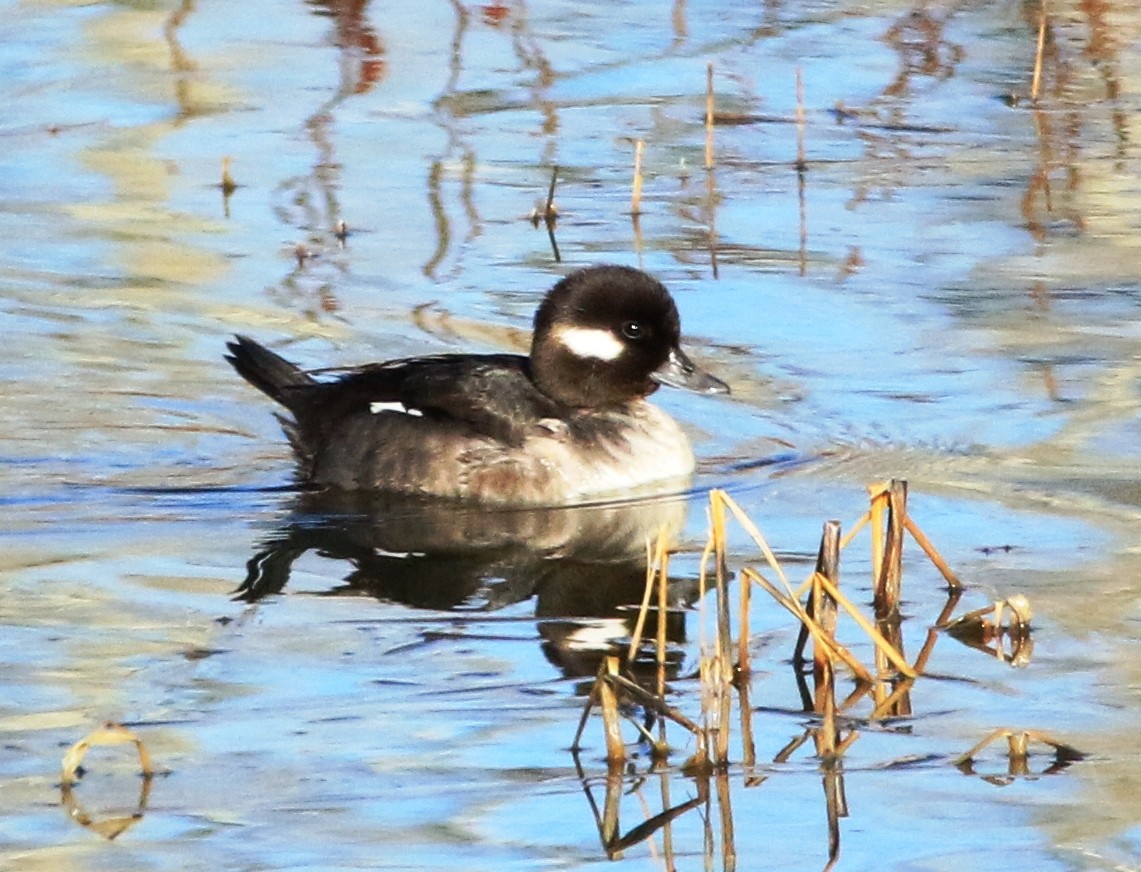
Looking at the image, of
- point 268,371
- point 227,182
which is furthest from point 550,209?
point 268,371

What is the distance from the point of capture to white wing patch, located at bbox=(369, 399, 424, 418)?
920 centimetres

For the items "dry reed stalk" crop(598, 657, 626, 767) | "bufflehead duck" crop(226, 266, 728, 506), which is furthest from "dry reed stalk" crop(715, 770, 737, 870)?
"bufflehead duck" crop(226, 266, 728, 506)

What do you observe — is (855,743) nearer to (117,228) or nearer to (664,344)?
(664,344)

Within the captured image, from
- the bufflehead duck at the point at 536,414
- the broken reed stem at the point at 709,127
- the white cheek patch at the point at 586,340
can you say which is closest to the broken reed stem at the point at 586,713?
the bufflehead duck at the point at 536,414

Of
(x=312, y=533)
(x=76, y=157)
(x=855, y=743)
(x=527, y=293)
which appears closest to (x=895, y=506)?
(x=855, y=743)

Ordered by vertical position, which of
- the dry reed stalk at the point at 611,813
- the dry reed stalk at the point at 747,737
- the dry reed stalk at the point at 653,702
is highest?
the dry reed stalk at the point at 653,702

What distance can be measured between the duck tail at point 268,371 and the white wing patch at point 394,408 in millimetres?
448

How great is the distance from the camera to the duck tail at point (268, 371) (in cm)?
960

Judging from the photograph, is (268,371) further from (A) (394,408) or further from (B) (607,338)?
(B) (607,338)

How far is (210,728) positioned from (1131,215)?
24.9 ft

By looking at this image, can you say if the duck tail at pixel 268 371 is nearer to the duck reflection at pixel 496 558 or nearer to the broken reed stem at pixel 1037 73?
the duck reflection at pixel 496 558

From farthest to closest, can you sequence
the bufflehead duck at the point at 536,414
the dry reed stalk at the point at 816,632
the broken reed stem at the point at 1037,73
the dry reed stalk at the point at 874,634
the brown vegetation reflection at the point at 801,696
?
the broken reed stem at the point at 1037,73
the bufflehead duck at the point at 536,414
the dry reed stalk at the point at 874,634
the dry reed stalk at the point at 816,632
the brown vegetation reflection at the point at 801,696

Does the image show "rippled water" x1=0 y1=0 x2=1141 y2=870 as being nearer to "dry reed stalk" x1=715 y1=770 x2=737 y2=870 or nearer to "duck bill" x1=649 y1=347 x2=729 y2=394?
"dry reed stalk" x1=715 y1=770 x2=737 y2=870

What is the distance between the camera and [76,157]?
1358 cm
